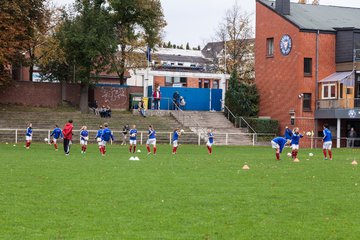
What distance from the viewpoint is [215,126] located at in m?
60.7

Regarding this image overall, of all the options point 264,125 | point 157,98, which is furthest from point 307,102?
point 157,98

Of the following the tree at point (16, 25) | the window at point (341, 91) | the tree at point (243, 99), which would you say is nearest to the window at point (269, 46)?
the tree at point (243, 99)

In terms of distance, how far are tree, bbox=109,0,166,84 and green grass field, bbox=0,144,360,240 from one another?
139 ft

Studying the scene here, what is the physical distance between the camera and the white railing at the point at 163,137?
1940 inches

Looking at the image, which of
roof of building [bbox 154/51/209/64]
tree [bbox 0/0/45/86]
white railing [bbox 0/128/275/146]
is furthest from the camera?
roof of building [bbox 154/51/209/64]

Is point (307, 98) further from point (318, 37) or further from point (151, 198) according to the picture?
point (151, 198)

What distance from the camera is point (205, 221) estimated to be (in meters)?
13.3

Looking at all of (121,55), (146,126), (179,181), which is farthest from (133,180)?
(121,55)

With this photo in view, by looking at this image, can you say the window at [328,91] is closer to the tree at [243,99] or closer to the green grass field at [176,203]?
the tree at [243,99]

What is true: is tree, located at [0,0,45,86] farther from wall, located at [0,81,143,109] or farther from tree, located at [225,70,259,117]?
tree, located at [225,70,259,117]

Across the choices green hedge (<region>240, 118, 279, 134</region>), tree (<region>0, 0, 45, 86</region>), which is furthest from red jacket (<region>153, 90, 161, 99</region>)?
tree (<region>0, 0, 45, 86</region>)

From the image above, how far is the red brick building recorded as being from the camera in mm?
57875

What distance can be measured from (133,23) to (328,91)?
70.3ft

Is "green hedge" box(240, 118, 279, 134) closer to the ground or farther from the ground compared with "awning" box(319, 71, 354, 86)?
closer to the ground
